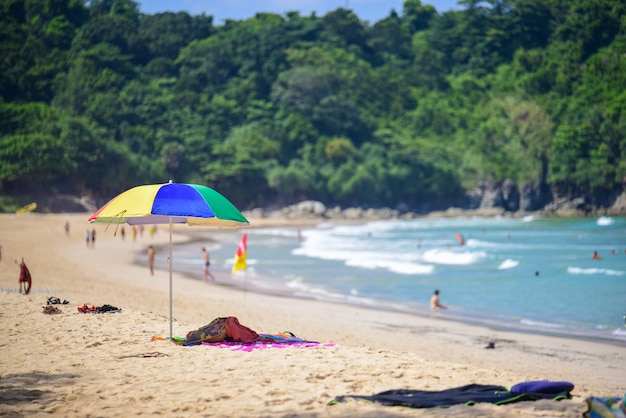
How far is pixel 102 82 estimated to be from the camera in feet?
274

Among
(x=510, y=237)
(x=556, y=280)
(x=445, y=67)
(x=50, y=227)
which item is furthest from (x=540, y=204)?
(x=556, y=280)

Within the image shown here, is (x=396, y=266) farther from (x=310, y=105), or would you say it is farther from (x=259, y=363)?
→ (x=310, y=105)

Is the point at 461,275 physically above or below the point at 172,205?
below

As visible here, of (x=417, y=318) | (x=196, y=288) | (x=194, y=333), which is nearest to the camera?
(x=194, y=333)

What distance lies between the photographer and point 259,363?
315 inches

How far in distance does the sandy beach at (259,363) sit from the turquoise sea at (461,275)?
1994 millimetres

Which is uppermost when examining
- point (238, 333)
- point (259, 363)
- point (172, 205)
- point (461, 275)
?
point (172, 205)

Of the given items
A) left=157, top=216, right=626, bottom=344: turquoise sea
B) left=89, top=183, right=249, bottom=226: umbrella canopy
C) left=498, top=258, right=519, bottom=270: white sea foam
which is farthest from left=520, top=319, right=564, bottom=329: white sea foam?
left=498, top=258, right=519, bottom=270: white sea foam

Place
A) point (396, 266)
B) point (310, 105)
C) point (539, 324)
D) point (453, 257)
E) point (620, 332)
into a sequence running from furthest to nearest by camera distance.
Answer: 1. point (310, 105)
2. point (453, 257)
3. point (396, 266)
4. point (539, 324)
5. point (620, 332)

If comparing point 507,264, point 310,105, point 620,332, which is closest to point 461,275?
point 507,264

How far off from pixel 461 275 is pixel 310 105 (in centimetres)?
6414

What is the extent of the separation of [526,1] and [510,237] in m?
63.7

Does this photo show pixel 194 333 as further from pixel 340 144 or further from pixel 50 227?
pixel 340 144

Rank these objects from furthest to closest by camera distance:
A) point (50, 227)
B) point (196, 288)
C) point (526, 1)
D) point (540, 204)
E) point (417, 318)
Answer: point (526, 1) → point (540, 204) → point (50, 227) → point (196, 288) → point (417, 318)
